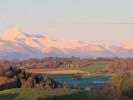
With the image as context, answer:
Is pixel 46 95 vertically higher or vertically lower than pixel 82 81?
lower

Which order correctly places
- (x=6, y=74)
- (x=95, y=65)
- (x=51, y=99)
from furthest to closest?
(x=95, y=65)
(x=6, y=74)
(x=51, y=99)

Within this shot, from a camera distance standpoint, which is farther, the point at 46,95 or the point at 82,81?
the point at 82,81

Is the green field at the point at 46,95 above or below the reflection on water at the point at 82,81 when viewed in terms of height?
below

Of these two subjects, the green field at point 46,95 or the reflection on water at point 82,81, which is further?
the reflection on water at point 82,81

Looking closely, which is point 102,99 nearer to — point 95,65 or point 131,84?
point 131,84

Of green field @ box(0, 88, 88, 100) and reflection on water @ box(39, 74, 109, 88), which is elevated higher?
reflection on water @ box(39, 74, 109, 88)

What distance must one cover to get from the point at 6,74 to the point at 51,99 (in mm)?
31466

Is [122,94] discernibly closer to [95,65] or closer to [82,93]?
[82,93]

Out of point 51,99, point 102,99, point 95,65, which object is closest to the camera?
point 102,99

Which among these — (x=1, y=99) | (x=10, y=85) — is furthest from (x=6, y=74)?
(x=1, y=99)

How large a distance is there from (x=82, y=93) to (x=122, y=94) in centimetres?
536

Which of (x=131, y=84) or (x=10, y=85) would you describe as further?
(x=10, y=85)

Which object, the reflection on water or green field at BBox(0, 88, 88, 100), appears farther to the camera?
the reflection on water

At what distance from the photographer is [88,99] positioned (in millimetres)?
50188
